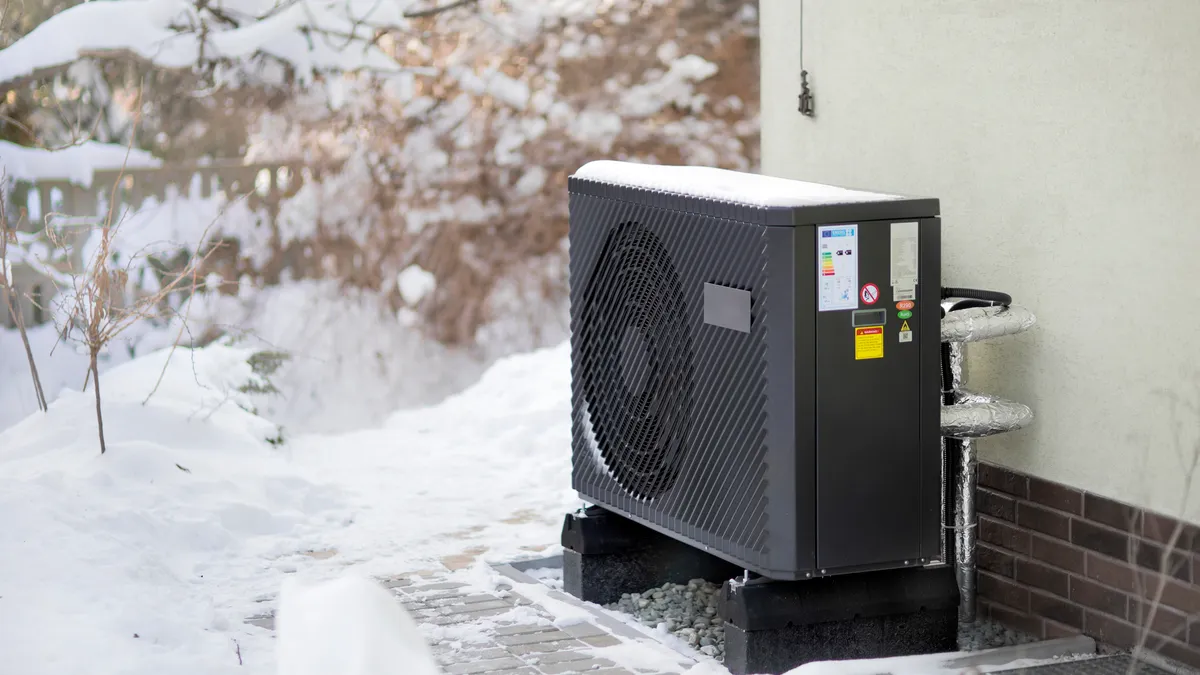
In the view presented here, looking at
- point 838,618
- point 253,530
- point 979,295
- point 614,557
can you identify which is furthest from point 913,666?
point 253,530

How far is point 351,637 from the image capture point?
2475 millimetres

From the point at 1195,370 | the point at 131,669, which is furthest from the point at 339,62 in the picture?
the point at 1195,370

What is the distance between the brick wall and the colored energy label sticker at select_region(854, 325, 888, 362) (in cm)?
75

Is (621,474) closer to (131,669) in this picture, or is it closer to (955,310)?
(955,310)

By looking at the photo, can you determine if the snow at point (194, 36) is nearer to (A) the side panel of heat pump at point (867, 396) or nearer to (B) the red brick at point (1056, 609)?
(A) the side panel of heat pump at point (867, 396)

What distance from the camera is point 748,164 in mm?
10594

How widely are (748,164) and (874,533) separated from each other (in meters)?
6.82

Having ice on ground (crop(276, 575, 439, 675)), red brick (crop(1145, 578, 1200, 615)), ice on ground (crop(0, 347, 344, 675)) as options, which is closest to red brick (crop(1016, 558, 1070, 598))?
red brick (crop(1145, 578, 1200, 615))

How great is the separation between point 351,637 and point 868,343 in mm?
→ 1877

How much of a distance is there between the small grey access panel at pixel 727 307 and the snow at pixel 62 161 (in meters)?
4.78

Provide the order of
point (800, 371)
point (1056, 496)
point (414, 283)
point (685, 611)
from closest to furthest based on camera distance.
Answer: point (800, 371)
point (1056, 496)
point (685, 611)
point (414, 283)

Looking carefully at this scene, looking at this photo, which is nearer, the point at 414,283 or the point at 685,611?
the point at 685,611

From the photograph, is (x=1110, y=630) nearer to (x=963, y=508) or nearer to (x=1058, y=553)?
(x=1058, y=553)

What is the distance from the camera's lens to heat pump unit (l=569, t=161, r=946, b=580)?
152 inches
